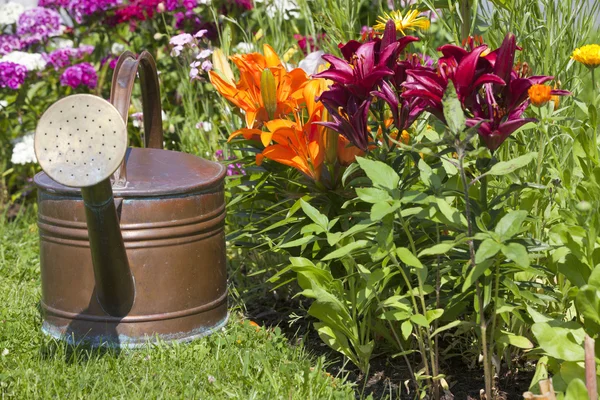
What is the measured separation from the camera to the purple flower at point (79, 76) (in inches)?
138

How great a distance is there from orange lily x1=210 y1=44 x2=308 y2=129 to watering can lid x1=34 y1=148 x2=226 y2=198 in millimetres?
189

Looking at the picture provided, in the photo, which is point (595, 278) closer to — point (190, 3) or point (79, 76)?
point (190, 3)

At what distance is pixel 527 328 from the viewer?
6.41 ft

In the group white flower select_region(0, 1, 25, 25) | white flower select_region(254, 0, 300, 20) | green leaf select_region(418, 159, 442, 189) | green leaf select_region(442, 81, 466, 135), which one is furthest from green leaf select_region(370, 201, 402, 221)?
white flower select_region(0, 1, 25, 25)

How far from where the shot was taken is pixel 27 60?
3475 mm

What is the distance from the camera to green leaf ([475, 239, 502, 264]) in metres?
1.43

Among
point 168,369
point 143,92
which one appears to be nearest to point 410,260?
point 168,369

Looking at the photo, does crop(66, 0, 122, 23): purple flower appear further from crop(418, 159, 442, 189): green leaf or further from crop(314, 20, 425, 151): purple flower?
crop(418, 159, 442, 189): green leaf

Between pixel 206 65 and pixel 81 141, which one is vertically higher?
pixel 81 141

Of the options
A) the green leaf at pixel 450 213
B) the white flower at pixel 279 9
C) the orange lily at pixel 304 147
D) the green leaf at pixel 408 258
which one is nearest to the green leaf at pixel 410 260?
the green leaf at pixel 408 258

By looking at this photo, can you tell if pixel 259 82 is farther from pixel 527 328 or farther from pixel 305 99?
pixel 527 328

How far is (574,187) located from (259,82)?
934 millimetres

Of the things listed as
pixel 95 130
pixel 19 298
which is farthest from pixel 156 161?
pixel 19 298

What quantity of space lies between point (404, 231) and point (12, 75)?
7.30 ft
